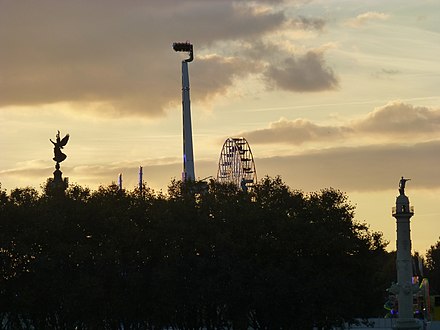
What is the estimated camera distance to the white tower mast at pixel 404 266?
94.7m

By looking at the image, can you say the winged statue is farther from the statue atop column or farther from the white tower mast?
the white tower mast

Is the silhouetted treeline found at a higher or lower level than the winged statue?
lower

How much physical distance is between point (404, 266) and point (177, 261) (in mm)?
22034

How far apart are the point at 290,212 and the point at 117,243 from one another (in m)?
14.8

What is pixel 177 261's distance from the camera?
8588 cm

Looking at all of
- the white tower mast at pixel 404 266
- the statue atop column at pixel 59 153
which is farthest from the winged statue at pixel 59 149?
the white tower mast at pixel 404 266

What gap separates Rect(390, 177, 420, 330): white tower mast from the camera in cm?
9469

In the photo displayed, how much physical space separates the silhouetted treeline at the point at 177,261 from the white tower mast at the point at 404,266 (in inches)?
234

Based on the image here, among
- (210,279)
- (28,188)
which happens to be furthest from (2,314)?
(210,279)

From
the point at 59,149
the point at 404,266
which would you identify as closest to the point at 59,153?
the point at 59,149

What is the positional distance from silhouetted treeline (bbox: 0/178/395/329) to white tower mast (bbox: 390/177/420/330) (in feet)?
19.5

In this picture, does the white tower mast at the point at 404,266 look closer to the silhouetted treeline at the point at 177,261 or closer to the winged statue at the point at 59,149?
the silhouetted treeline at the point at 177,261

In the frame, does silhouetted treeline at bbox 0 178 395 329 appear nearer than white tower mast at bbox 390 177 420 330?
Yes

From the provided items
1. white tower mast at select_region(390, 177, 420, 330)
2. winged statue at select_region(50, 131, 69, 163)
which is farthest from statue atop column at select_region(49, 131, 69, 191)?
white tower mast at select_region(390, 177, 420, 330)
